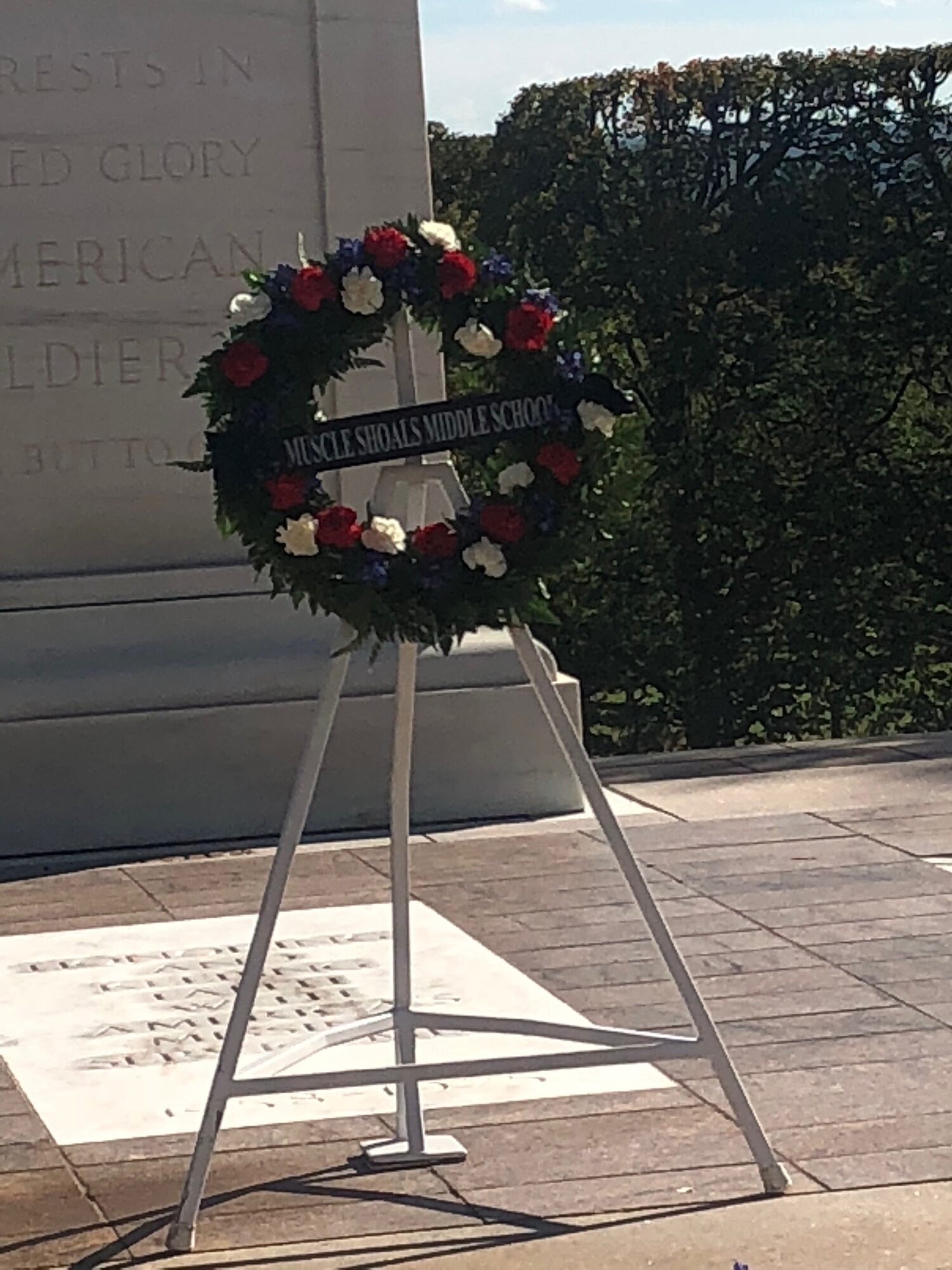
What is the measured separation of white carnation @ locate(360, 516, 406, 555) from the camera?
4.08 meters

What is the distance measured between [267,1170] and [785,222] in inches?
275

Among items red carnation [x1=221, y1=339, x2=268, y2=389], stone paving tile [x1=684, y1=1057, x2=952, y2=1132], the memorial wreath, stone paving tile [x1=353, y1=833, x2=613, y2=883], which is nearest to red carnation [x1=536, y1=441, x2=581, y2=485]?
the memorial wreath

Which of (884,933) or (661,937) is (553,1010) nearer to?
(884,933)

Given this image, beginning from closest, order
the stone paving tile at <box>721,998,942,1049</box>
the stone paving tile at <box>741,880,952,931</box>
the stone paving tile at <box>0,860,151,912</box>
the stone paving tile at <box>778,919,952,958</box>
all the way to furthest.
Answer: the stone paving tile at <box>721,998,942,1049</box> < the stone paving tile at <box>778,919,952,958</box> < the stone paving tile at <box>741,880,952,931</box> < the stone paving tile at <box>0,860,151,912</box>

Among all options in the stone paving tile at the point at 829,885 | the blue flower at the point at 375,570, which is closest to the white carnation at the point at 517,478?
the blue flower at the point at 375,570

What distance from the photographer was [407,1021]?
14.3ft

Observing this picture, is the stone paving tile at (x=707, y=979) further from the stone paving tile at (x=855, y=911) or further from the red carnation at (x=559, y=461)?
the red carnation at (x=559, y=461)

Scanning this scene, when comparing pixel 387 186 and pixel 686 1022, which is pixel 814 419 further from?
pixel 686 1022

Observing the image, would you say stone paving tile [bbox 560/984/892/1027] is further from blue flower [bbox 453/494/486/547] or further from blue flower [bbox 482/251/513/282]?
blue flower [bbox 482/251/513/282]

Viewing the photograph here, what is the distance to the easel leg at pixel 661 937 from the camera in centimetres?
414

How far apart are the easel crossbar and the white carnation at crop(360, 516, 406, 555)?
0.86 m

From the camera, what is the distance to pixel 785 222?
417 inches

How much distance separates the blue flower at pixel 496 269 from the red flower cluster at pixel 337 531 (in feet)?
1.60

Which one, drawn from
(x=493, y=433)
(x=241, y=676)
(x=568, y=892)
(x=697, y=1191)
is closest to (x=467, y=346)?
(x=493, y=433)
